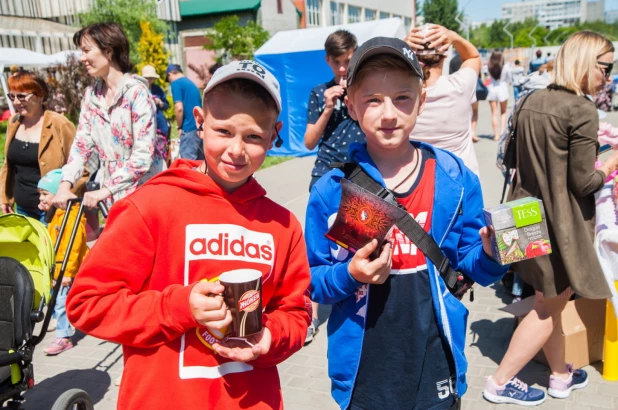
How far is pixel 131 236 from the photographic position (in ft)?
5.49

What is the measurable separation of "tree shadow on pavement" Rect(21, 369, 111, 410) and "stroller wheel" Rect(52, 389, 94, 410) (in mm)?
674

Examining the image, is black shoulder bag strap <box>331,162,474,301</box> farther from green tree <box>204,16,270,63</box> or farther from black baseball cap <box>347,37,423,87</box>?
green tree <box>204,16,270,63</box>

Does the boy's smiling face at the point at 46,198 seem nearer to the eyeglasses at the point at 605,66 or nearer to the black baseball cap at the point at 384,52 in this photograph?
the black baseball cap at the point at 384,52

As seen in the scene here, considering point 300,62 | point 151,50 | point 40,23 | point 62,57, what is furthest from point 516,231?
point 40,23

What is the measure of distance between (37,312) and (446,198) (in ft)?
7.34

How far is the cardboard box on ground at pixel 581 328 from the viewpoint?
12.7 feet

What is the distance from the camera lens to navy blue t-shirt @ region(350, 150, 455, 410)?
6.81 feet

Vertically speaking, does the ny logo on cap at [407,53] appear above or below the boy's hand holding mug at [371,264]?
above

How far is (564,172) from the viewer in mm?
3221

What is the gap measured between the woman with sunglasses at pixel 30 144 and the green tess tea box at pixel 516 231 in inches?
163

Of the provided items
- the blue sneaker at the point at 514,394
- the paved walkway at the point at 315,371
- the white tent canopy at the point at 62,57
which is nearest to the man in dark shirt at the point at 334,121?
the paved walkway at the point at 315,371

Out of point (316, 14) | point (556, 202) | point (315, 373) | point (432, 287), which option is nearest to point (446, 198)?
point (432, 287)

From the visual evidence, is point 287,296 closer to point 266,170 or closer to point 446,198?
point 446,198

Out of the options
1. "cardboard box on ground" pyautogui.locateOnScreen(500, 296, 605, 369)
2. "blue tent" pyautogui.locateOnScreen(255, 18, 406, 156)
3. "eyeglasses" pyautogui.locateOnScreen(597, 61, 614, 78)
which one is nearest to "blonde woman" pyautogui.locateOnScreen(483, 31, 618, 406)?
"eyeglasses" pyautogui.locateOnScreen(597, 61, 614, 78)
